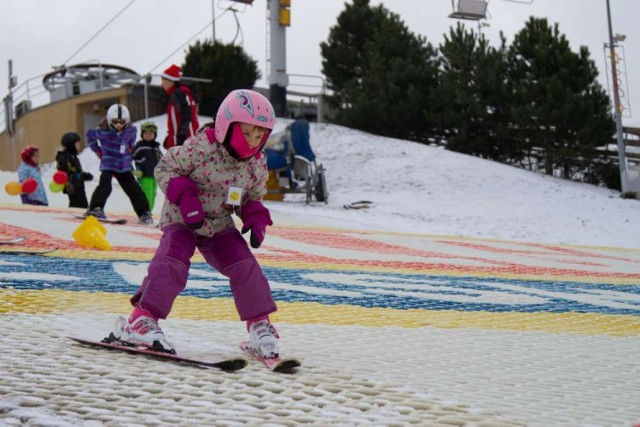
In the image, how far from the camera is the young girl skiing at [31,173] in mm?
12102

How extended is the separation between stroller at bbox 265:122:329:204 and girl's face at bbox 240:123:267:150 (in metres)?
15.6

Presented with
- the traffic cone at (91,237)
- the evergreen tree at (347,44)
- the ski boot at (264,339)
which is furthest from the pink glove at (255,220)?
the evergreen tree at (347,44)

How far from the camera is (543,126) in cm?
2570

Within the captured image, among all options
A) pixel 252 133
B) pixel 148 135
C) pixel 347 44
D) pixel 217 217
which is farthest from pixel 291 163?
pixel 347 44

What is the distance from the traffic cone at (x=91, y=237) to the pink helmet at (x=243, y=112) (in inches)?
160

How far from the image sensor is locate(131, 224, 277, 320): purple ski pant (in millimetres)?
3111

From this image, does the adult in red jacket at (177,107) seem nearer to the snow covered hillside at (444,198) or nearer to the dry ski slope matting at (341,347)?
the dry ski slope matting at (341,347)

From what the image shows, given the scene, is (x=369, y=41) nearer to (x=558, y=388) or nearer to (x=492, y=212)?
(x=492, y=212)

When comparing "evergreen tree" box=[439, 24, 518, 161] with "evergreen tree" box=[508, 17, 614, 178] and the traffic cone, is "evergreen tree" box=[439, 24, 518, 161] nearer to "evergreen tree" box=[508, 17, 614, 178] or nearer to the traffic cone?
"evergreen tree" box=[508, 17, 614, 178]

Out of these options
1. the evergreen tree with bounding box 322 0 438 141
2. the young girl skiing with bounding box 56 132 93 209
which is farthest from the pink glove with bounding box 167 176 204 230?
the evergreen tree with bounding box 322 0 438 141

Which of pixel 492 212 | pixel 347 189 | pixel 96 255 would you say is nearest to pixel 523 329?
pixel 96 255

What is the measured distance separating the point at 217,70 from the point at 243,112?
27428mm

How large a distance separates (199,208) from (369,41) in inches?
1185

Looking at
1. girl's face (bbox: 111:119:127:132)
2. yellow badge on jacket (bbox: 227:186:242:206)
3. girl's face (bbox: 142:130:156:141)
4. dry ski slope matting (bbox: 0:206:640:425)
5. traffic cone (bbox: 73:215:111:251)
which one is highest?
girl's face (bbox: 111:119:127:132)
